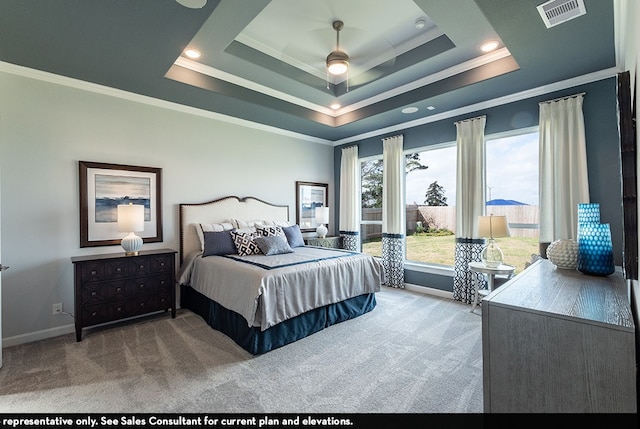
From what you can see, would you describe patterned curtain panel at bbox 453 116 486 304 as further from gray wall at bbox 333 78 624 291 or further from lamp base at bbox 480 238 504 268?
gray wall at bbox 333 78 624 291

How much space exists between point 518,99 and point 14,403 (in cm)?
573

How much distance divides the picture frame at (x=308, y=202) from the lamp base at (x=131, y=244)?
9.04 ft

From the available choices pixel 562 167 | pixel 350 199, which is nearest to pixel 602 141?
pixel 562 167

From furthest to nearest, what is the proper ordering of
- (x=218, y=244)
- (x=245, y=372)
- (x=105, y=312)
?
(x=218, y=244)
(x=105, y=312)
(x=245, y=372)

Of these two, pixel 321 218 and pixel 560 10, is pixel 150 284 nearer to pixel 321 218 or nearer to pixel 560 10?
pixel 321 218

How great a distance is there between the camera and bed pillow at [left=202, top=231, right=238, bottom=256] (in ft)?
12.4

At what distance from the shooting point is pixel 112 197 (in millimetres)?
3523

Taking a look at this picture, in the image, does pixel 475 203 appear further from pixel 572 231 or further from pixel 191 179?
pixel 191 179

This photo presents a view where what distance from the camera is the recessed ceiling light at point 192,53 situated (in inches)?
121

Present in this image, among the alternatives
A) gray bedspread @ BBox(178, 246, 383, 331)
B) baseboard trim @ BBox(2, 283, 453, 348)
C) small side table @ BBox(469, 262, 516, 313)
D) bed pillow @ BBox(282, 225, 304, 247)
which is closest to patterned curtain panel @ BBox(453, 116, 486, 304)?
small side table @ BBox(469, 262, 516, 313)

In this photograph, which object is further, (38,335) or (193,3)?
(38,335)

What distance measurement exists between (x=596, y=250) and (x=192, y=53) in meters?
3.96

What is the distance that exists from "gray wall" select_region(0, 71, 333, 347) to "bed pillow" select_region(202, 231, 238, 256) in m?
0.57

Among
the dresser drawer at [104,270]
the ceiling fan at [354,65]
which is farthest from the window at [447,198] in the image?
the dresser drawer at [104,270]
